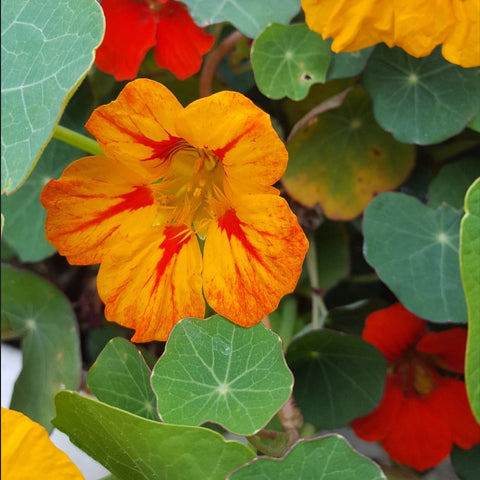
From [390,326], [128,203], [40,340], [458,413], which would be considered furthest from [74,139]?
[458,413]

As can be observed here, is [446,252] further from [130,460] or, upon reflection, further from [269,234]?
[130,460]

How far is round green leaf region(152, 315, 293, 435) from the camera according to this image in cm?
78

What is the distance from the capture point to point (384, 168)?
3.65 ft

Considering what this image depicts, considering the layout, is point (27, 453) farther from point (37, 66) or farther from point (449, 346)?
point (449, 346)

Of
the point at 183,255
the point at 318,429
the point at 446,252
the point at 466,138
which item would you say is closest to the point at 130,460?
the point at 183,255

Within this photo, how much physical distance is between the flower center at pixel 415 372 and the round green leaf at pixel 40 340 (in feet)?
1.47

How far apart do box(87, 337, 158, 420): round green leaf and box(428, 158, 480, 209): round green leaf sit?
462 mm

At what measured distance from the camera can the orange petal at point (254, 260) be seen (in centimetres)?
77

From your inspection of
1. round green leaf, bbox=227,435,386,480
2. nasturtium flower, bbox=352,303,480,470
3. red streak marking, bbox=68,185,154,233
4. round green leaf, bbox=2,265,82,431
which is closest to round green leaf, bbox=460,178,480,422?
round green leaf, bbox=227,435,386,480

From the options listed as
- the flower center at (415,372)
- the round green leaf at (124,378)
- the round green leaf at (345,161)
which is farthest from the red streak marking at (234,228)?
the flower center at (415,372)

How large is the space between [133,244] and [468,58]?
16.5 inches

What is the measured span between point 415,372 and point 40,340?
54cm

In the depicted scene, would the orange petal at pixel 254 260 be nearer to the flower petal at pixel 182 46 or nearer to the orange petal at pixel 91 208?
the orange petal at pixel 91 208

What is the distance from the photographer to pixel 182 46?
99 centimetres
